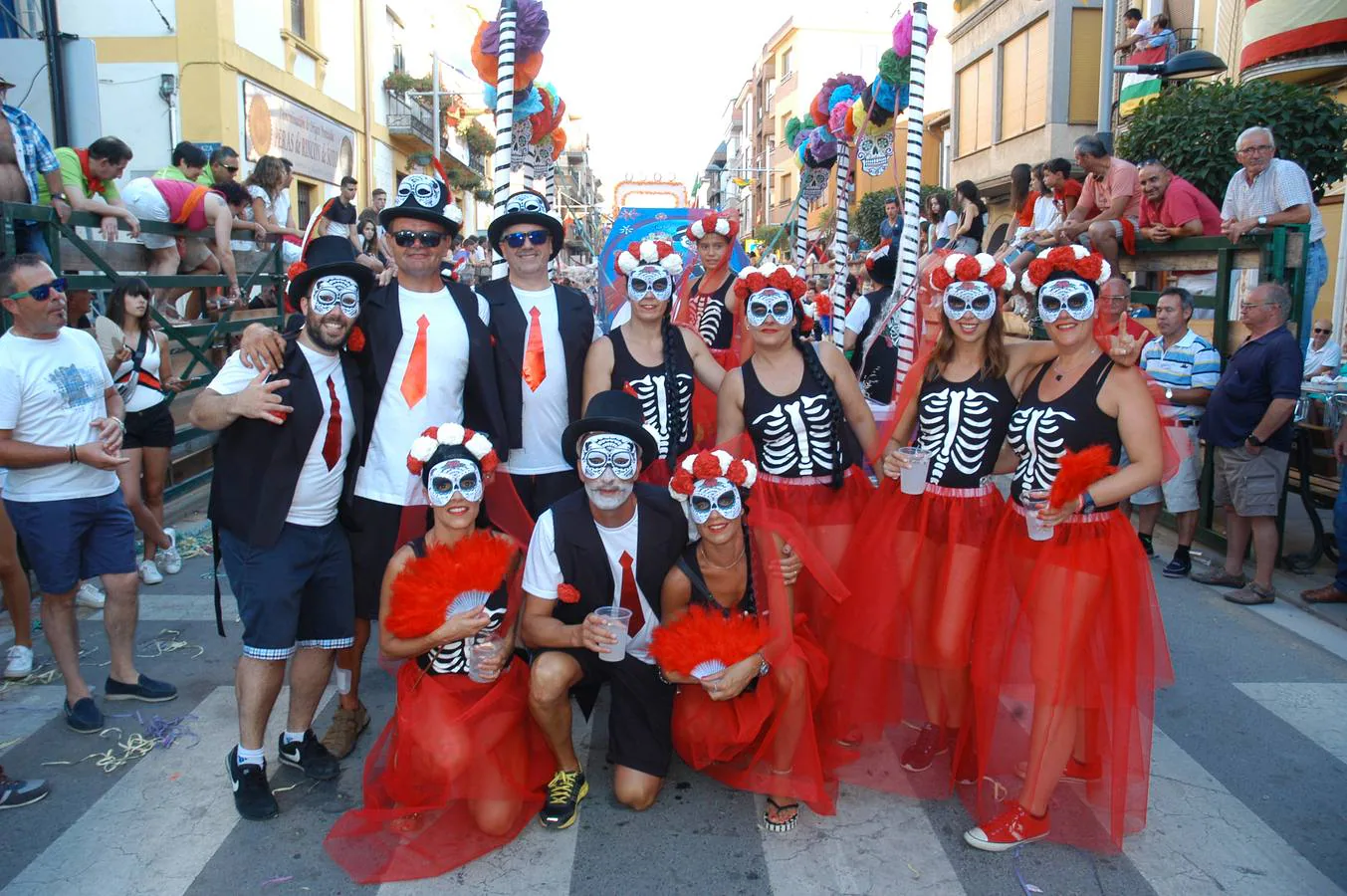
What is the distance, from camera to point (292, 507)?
3.83 meters

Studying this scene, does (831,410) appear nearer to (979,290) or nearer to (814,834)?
(979,290)

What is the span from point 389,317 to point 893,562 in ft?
7.65

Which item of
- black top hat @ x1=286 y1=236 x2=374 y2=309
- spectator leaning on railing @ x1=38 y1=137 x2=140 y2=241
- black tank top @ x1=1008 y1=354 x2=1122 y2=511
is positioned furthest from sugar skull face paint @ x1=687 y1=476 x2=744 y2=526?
spectator leaning on railing @ x1=38 y1=137 x2=140 y2=241

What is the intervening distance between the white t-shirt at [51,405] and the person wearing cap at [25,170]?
7.70ft

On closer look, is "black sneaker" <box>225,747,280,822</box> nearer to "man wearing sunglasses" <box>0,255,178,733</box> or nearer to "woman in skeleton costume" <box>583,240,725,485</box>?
"man wearing sunglasses" <box>0,255,178,733</box>

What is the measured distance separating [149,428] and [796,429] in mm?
4468

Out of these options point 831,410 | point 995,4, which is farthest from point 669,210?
point 995,4

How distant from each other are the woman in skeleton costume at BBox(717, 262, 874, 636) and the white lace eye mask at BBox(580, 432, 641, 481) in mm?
712

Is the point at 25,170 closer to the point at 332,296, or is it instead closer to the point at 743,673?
the point at 332,296

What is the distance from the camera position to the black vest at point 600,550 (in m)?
3.79

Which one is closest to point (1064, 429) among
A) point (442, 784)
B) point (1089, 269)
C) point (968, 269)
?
point (1089, 269)

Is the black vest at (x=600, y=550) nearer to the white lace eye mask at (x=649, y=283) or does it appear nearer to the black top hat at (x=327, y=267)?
the white lace eye mask at (x=649, y=283)

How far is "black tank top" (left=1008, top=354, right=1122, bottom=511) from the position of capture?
11.7ft

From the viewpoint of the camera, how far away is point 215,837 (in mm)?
3572
